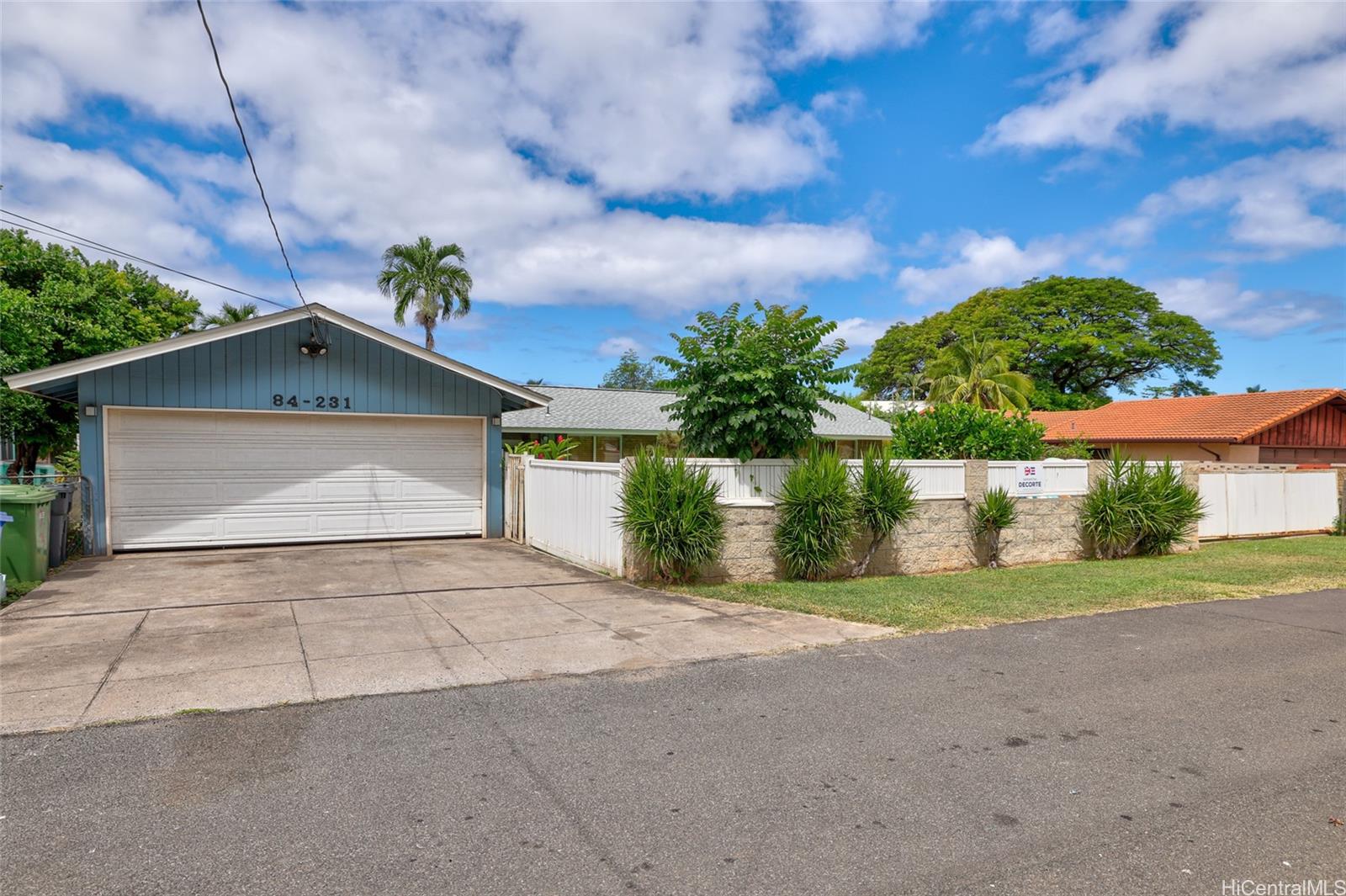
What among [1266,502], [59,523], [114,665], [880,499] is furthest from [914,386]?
[114,665]

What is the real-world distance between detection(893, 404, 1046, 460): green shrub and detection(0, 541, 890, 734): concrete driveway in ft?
21.2

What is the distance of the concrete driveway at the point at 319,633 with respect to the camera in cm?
517

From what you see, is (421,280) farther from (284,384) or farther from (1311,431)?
(1311,431)

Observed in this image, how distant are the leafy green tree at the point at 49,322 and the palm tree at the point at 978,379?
25328 mm

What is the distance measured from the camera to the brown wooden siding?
2258 cm

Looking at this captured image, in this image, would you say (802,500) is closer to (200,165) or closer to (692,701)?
(692,701)

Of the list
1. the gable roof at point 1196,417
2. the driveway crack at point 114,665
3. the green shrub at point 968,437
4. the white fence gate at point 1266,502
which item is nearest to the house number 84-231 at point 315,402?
the driveway crack at point 114,665

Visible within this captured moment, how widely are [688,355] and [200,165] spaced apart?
7.50m

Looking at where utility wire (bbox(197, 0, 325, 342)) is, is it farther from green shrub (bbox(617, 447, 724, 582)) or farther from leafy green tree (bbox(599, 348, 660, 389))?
leafy green tree (bbox(599, 348, 660, 389))

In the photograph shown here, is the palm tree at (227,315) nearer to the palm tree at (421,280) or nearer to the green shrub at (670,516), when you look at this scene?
the palm tree at (421,280)

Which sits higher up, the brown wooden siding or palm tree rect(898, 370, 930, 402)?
palm tree rect(898, 370, 930, 402)

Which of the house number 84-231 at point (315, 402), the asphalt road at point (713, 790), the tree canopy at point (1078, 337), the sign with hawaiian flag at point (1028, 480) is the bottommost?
the asphalt road at point (713, 790)

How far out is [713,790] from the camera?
3.72 m

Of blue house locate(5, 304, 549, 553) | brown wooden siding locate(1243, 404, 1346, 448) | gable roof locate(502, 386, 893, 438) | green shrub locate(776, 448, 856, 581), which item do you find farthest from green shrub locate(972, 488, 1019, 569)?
brown wooden siding locate(1243, 404, 1346, 448)
